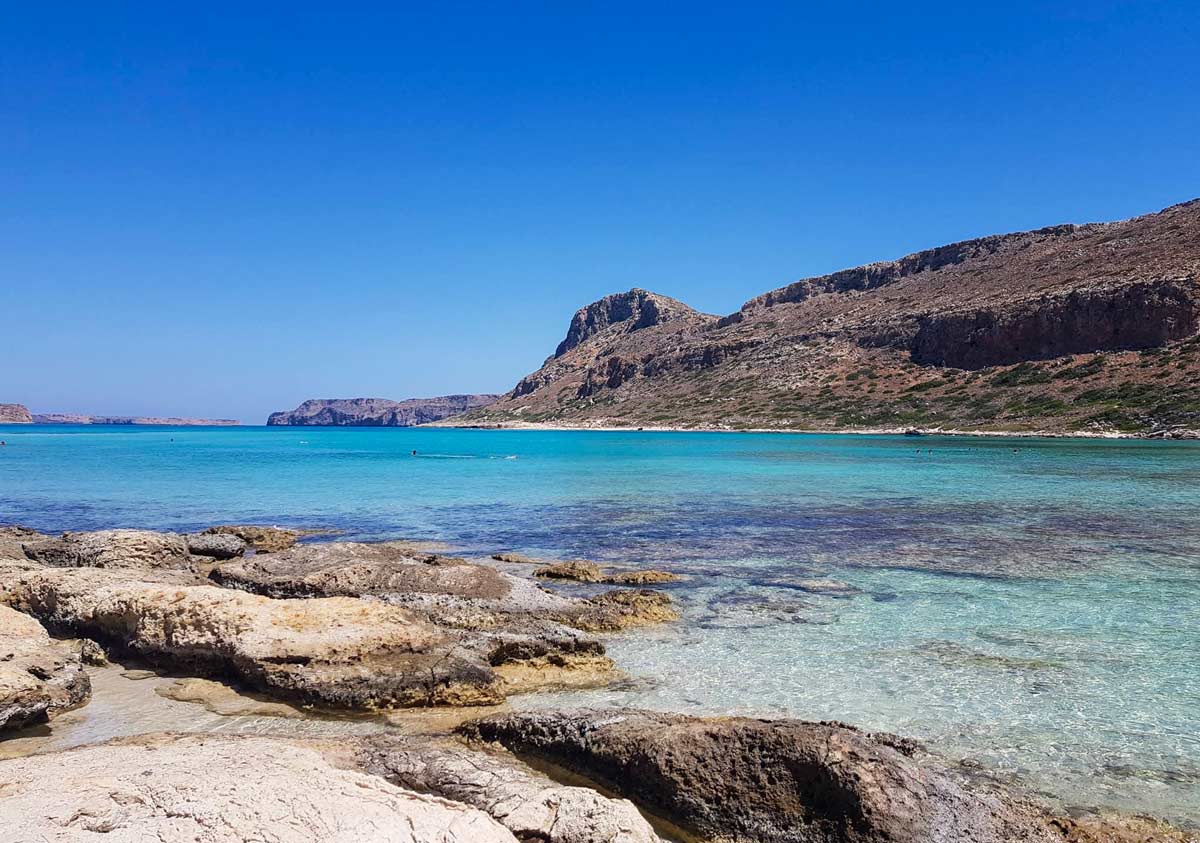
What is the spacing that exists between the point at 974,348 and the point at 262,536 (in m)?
89.4

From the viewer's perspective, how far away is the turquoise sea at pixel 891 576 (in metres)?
7.40

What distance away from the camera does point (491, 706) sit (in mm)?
7859

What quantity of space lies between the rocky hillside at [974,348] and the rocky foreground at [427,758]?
68.6 meters

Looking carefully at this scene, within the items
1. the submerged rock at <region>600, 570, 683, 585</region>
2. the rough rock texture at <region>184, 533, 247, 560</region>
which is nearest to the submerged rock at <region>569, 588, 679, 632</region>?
the submerged rock at <region>600, 570, 683, 585</region>

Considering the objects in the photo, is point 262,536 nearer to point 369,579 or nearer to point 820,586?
point 369,579

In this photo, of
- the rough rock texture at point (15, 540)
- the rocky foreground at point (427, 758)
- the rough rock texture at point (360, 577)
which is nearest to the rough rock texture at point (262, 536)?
the rough rock texture at point (15, 540)

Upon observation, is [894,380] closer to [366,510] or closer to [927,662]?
[366,510]

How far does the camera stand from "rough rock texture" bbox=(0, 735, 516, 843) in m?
4.07

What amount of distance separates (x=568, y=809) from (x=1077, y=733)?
5.35 metres

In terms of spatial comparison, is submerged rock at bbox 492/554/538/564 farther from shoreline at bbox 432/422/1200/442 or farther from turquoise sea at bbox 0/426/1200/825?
shoreline at bbox 432/422/1200/442

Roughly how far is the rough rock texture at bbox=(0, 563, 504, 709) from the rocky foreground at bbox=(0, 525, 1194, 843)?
2 centimetres

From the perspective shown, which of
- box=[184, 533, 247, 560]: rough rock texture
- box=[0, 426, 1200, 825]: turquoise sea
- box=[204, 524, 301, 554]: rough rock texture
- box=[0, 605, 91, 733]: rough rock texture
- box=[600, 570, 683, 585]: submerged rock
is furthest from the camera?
box=[204, 524, 301, 554]: rough rock texture

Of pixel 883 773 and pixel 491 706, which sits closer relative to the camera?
pixel 883 773

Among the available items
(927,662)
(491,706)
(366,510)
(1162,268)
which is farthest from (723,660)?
(1162,268)
